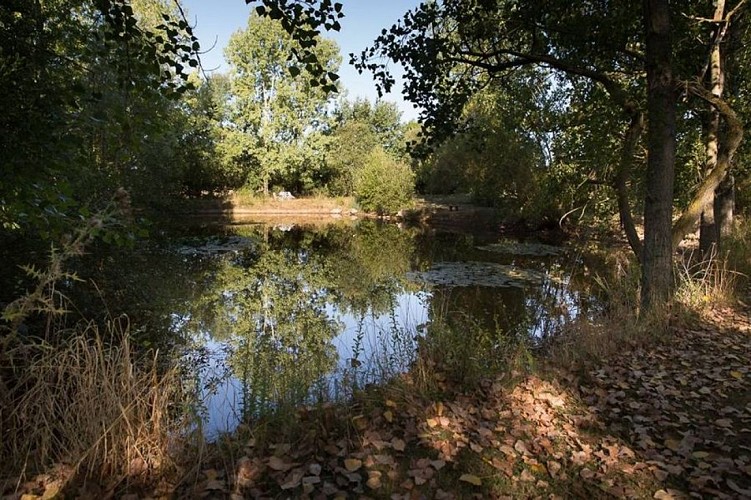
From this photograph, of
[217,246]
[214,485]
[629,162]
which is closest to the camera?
[214,485]

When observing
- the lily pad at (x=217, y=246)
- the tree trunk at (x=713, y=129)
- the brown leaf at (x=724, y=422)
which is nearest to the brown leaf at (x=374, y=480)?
the brown leaf at (x=724, y=422)

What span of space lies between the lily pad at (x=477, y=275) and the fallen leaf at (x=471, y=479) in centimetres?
927

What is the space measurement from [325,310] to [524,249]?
1197cm

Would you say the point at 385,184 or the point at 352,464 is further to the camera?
the point at 385,184

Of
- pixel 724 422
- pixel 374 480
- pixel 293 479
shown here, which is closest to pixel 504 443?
pixel 374 480

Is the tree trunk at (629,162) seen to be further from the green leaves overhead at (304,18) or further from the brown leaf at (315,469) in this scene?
the brown leaf at (315,469)

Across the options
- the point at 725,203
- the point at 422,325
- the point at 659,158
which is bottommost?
the point at 422,325

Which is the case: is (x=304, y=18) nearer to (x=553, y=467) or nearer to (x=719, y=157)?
(x=553, y=467)

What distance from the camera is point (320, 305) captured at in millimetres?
10273

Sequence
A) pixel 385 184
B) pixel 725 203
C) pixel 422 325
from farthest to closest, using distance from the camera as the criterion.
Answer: pixel 385 184, pixel 725 203, pixel 422 325

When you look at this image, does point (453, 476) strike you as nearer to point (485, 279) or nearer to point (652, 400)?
point (652, 400)

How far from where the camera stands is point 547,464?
10.5 feet

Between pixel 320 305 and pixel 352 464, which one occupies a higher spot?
pixel 352 464

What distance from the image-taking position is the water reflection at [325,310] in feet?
17.0
